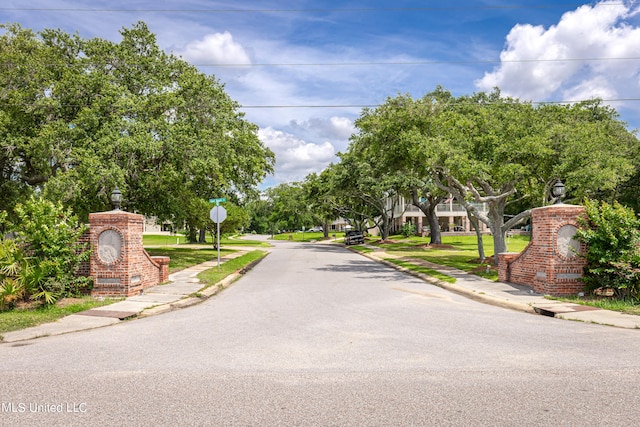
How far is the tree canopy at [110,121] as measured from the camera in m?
18.5

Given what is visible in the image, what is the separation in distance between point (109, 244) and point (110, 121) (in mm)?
8736

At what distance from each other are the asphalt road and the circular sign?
10.9 feet

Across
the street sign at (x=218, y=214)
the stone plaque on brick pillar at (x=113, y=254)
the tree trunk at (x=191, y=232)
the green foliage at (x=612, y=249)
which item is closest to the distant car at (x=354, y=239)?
the tree trunk at (x=191, y=232)

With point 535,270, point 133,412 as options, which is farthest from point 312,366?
point 535,270

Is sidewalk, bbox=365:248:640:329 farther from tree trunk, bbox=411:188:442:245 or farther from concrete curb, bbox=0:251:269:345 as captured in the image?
tree trunk, bbox=411:188:442:245

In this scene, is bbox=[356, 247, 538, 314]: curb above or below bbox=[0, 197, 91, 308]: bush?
below

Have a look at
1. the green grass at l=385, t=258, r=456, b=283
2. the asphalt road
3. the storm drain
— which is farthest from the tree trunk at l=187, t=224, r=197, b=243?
the asphalt road

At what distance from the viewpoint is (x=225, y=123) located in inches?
841

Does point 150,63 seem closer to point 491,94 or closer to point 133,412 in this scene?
point 133,412

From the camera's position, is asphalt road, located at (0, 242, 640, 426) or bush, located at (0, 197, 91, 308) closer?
asphalt road, located at (0, 242, 640, 426)

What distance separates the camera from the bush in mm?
10844

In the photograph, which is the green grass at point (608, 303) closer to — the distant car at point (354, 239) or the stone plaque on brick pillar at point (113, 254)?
the stone plaque on brick pillar at point (113, 254)

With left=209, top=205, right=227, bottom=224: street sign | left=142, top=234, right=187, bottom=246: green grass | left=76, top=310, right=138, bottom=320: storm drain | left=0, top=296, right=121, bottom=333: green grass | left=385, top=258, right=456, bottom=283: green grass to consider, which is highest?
left=209, top=205, right=227, bottom=224: street sign

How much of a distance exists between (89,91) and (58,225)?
10.3m
